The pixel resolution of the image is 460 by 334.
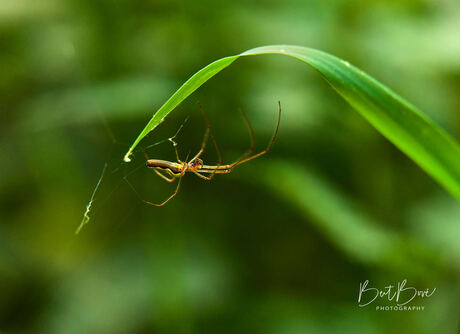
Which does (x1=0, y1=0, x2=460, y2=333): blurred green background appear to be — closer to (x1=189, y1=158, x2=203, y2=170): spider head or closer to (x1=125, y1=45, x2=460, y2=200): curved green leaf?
(x1=189, y1=158, x2=203, y2=170): spider head

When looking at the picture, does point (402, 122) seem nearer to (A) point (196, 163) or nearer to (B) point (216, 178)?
(A) point (196, 163)

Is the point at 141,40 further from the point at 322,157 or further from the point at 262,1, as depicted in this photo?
the point at 322,157

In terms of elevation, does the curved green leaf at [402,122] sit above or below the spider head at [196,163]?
below

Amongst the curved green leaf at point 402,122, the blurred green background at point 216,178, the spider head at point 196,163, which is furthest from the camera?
the blurred green background at point 216,178

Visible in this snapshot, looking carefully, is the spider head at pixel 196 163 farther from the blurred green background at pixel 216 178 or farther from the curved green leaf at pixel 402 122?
the curved green leaf at pixel 402 122

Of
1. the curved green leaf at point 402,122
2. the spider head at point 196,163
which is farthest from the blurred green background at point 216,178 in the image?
the curved green leaf at point 402,122

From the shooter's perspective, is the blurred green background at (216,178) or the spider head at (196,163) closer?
the spider head at (196,163)

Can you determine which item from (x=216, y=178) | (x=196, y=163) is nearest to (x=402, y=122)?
(x=196, y=163)

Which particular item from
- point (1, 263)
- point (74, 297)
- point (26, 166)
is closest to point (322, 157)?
point (74, 297)

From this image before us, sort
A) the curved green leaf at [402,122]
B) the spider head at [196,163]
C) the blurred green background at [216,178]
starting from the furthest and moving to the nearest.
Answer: the blurred green background at [216,178] < the spider head at [196,163] < the curved green leaf at [402,122]
